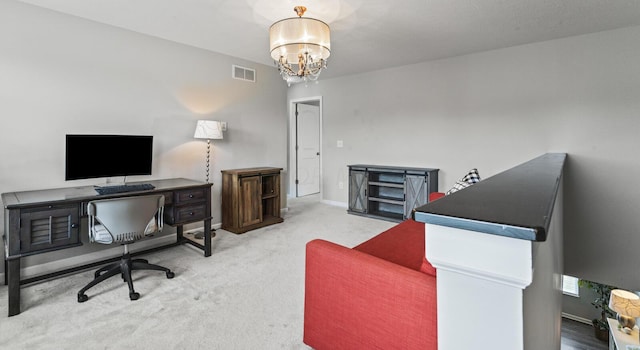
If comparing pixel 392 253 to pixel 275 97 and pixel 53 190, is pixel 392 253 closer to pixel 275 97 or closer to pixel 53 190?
pixel 53 190

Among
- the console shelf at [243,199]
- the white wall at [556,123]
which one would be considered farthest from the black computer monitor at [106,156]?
the white wall at [556,123]

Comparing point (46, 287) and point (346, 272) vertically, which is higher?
point (346, 272)

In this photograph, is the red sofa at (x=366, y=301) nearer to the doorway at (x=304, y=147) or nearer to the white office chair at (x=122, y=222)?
the white office chair at (x=122, y=222)

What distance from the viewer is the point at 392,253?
1887mm

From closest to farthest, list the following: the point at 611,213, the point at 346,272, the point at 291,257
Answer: the point at 346,272
the point at 291,257
the point at 611,213

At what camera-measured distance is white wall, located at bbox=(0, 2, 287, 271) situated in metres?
2.57

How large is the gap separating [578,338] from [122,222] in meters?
5.05

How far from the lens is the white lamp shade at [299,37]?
240 centimetres

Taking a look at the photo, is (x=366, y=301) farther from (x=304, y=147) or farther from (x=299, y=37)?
(x=304, y=147)

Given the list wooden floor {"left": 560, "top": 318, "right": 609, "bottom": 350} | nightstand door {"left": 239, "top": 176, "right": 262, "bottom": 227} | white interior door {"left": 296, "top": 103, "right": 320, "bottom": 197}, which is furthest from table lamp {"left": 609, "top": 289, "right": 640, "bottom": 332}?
white interior door {"left": 296, "top": 103, "right": 320, "bottom": 197}

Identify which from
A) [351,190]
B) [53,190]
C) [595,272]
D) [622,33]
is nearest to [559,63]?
[622,33]

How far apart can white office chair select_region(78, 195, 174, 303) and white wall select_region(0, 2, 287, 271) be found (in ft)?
2.87

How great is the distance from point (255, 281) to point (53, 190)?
1.98 m

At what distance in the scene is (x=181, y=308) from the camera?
2.15 metres
